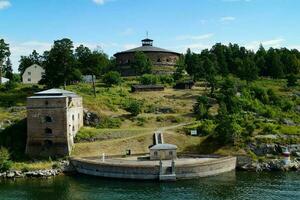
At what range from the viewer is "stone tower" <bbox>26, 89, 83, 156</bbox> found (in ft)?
173

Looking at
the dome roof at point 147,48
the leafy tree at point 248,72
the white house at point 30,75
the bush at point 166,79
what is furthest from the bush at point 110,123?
the dome roof at point 147,48

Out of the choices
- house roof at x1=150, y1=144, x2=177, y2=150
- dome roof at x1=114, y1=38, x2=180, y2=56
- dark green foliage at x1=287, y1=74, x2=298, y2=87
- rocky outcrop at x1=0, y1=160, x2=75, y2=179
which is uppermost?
dome roof at x1=114, y1=38, x2=180, y2=56

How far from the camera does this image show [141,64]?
3460 inches

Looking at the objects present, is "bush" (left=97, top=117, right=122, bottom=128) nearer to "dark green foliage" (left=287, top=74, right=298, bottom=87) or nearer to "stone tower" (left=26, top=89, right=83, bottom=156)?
Answer: "stone tower" (left=26, top=89, right=83, bottom=156)

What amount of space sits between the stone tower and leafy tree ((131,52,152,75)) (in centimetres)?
3476

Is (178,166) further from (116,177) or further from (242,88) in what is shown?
(242,88)

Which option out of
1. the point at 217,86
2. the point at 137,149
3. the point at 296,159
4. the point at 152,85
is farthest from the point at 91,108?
the point at 296,159

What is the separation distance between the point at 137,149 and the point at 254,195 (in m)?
18.0

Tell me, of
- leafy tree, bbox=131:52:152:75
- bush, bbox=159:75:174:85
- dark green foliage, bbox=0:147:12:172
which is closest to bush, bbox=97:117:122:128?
dark green foliage, bbox=0:147:12:172

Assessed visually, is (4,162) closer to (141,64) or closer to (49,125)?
(49,125)

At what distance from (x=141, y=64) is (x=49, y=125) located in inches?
1460

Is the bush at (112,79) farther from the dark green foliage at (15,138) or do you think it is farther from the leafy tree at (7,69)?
the dark green foliage at (15,138)

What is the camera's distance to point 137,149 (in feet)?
175

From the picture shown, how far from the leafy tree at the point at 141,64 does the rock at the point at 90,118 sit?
2889cm
